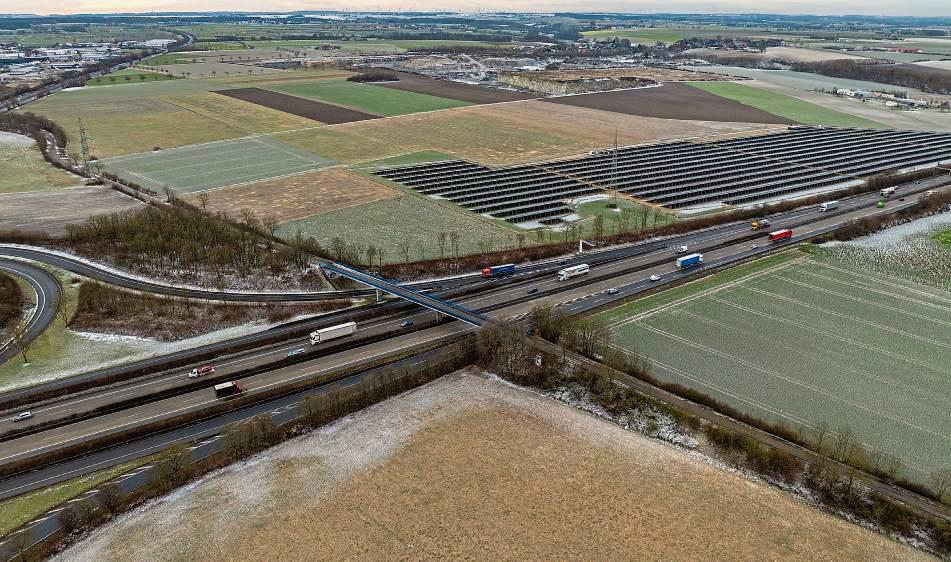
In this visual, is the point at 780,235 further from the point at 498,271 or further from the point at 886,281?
the point at 498,271

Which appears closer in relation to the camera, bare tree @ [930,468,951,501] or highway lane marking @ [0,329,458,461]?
bare tree @ [930,468,951,501]

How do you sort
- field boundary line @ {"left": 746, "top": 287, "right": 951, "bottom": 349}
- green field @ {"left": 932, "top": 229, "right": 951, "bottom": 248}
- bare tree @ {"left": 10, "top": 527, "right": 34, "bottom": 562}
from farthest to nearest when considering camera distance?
1. green field @ {"left": 932, "top": 229, "right": 951, "bottom": 248}
2. field boundary line @ {"left": 746, "top": 287, "right": 951, "bottom": 349}
3. bare tree @ {"left": 10, "top": 527, "right": 34, "bottom": 562}

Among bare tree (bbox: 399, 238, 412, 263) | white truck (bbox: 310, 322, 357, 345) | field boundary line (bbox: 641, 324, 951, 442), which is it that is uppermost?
bare tree (bbox: 399, 238, 412, 263)

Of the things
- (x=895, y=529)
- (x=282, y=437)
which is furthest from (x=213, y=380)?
(x=895, y=529)

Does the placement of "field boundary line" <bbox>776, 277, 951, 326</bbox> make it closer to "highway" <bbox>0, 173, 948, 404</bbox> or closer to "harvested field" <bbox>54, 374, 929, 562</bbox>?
"highway" <bbox>0, 173, 948, 404</bbox>

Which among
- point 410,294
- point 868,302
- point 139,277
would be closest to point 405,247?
point 410,294

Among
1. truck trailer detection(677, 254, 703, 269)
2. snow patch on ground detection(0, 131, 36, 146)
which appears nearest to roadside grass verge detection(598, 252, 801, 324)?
truck trailer detection(677, 254, 703, 269)

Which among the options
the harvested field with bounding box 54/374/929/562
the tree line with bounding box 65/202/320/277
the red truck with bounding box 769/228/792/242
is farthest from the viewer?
the red truck with bounding box 769/228/792/242

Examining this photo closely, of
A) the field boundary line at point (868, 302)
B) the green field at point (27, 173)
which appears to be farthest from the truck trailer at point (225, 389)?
the green field at point (27, 173)
